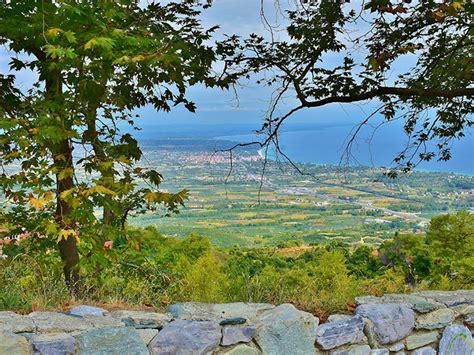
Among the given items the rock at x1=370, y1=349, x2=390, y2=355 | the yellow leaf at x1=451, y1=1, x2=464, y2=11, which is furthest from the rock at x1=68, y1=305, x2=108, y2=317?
the yellow leaf at x1=451, y1=1, x2=464, y2=11

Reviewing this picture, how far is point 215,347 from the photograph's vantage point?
2670mm

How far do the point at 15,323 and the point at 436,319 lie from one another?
2.37 meters

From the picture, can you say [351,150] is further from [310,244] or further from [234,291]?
[310,244]

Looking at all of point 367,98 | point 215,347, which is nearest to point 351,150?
point 367,98

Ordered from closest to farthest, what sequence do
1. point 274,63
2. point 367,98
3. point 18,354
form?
point 18,354 → point 367,98 → point 274,63

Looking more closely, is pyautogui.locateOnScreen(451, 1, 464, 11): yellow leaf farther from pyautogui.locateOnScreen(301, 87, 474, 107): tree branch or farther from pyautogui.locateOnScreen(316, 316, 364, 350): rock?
pyautogui.locateOnScreen(316, 316, 364, 350): rock

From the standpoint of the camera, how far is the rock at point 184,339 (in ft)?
8.54

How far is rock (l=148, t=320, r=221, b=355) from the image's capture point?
102 inches

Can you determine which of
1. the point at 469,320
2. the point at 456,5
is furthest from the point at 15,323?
the point at 456,5

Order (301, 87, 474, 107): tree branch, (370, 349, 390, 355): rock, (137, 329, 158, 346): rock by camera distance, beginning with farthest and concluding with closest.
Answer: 1. (301, 87, 474, 107): tree branch
2. (370, 349, 390, 355): rock
3. (137, 329, 158, 346): rock

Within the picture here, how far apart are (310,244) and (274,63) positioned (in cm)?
439

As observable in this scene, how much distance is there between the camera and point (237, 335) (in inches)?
106

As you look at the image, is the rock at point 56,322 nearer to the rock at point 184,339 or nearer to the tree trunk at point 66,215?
the rock at point 184,339

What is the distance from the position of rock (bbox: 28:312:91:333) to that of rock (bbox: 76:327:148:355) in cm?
6
